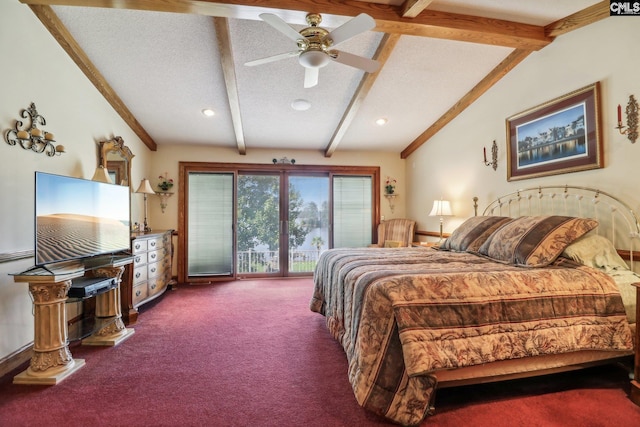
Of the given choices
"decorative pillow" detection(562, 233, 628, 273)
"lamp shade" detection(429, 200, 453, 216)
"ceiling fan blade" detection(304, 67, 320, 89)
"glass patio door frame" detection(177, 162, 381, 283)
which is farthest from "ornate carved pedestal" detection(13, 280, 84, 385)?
"lamp shade" detection(429, 200, 453, 216)

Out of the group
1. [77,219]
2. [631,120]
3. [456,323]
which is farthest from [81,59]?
[631,120]

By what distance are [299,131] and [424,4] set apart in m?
2.79

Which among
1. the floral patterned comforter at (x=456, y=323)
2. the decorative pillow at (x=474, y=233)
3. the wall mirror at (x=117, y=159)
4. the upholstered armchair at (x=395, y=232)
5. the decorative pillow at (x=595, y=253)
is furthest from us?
the upholstered armchair at (x=395, y=232)

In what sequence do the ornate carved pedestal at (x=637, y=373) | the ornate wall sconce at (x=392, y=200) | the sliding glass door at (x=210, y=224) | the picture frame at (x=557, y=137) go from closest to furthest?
the ornate carved pedestal at (x=637, y=373)
the picture frame at (x=557, y=137)
the sliding glass door at (x=210, y=224)
the ornate wall sconce at (x=392, y=200)

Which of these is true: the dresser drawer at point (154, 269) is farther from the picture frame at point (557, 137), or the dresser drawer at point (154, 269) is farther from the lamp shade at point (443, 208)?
the picture frame at point (557, 137)

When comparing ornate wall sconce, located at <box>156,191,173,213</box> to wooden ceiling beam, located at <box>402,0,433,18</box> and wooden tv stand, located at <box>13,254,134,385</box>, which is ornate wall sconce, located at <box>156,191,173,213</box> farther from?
wooden ceiling beam, located at <box>402,0,433,18</box>

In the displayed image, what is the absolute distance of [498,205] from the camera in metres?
3.67

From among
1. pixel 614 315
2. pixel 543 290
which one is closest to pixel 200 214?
pixel 543 290

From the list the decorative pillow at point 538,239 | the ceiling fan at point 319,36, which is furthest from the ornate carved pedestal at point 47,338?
the decorative pillow at point 538,239

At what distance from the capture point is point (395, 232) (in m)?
5.45

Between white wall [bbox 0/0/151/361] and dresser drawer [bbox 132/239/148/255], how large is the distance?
3.05ft

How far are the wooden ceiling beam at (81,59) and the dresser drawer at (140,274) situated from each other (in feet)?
6.73

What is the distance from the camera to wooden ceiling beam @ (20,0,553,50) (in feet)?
7.79

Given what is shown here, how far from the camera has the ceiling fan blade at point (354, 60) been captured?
2436mm
